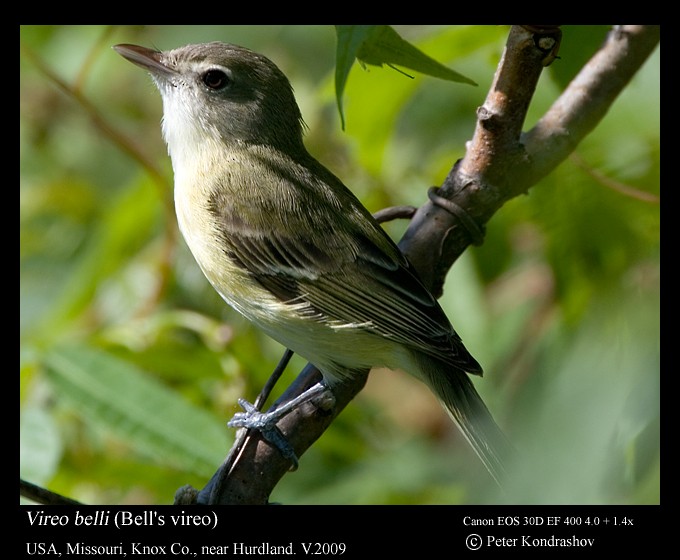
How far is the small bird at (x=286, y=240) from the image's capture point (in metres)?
2.66

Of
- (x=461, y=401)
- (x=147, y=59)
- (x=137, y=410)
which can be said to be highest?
(x=147, y=59)

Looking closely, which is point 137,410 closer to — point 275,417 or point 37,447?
point 37,447

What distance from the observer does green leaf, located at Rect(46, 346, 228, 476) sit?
249 cm

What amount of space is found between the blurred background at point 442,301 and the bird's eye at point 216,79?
407 mm

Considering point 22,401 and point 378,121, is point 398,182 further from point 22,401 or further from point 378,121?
point 22,401

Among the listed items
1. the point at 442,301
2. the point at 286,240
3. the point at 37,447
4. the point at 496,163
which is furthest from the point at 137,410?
the point at 496,163

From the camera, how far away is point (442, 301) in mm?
3164

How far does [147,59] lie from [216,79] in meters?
0.29

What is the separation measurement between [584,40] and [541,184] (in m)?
0.61

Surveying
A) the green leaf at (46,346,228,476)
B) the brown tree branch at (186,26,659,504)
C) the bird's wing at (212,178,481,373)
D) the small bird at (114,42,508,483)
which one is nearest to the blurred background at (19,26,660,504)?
the green leaf at (46,346,228,476)

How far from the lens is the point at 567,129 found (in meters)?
2.38

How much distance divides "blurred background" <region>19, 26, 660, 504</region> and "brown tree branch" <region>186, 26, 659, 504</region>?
150 millimetres

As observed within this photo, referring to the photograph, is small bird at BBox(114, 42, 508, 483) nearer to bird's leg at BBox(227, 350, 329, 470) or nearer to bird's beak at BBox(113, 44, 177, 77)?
bird's beak at BBox(113, 44, 177, 77)

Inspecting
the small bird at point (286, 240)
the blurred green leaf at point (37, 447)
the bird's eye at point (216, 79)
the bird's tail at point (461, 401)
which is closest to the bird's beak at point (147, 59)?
the small bird at point (286, 240)
